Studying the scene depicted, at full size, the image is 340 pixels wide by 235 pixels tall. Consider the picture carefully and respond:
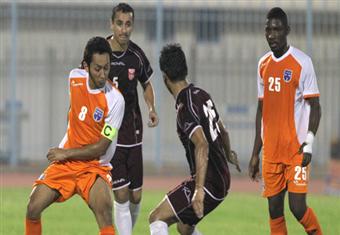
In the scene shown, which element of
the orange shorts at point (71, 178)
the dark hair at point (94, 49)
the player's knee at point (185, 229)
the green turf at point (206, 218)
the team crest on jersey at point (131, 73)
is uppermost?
the dark hair at point (94, 49)

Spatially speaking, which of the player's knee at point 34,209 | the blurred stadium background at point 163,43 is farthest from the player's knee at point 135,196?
the blurred stadium background at point 163,43

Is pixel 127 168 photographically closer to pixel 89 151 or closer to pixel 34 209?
pixel 89 151

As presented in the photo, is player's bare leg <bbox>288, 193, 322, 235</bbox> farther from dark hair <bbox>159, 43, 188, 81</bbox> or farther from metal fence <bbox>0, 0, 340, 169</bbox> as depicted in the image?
metal fence <bbox>0, 0, 340, 169</bbox>

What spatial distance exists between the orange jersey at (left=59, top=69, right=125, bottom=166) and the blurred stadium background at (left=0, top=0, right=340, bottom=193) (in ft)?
48.2

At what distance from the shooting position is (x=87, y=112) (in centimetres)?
982

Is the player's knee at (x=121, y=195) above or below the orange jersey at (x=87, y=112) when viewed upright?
below

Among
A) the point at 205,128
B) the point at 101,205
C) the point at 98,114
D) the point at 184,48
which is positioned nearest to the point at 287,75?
the point at 205,128

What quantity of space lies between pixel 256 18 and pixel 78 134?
15.5 m

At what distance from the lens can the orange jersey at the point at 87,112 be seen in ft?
32.2

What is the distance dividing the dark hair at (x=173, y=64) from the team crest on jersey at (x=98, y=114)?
690 millimetres

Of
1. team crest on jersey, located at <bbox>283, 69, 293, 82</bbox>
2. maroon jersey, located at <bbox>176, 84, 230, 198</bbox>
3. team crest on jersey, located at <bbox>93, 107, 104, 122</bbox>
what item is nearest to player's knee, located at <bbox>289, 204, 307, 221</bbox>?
maroon jersey, located at <bbox>176, 84, 230, 198</bbox>

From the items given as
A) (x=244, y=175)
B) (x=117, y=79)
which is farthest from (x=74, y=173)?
(x=244, y=175)

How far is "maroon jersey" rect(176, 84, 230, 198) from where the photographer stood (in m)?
9.54

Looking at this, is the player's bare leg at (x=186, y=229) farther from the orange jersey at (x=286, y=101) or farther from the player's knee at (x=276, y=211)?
the orange jersey at (x=286, y=101)
